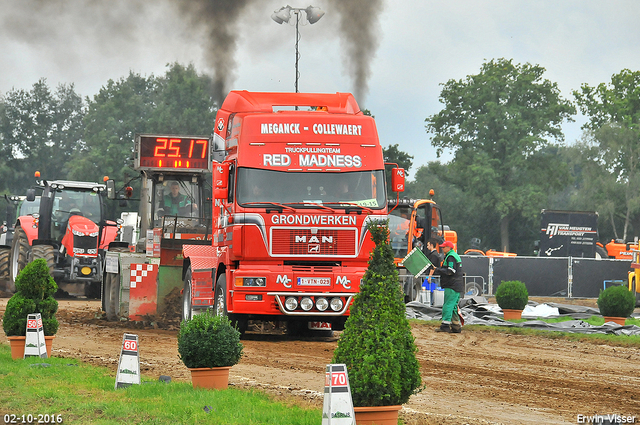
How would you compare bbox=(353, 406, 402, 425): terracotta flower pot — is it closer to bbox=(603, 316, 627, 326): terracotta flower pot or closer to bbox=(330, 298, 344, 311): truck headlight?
bbox=(330, 298, 344, 311): truck headlight

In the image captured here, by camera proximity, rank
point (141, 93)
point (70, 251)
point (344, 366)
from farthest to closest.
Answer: point (141, 93)
point (70, 251)
point (344, 366)

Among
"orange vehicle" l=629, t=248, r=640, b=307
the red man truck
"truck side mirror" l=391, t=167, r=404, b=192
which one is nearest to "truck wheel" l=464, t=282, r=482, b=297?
"orange vehicle" l=629, t=248, r=640, b=307

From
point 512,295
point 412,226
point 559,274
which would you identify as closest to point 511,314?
point 512,295

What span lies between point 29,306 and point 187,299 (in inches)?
178

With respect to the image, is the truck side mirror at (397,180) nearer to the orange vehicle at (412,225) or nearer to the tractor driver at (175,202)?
the tractor driver at (175,202)

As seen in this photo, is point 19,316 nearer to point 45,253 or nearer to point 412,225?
point 45,253

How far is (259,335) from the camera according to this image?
53.0ft

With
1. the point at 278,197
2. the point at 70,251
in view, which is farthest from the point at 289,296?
the point at 70,251

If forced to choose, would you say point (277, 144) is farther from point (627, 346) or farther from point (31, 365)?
point (627, 346)

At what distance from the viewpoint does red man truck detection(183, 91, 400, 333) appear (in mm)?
13523

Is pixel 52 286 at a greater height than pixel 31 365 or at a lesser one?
greater

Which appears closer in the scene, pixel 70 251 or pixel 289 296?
pixel 289 296

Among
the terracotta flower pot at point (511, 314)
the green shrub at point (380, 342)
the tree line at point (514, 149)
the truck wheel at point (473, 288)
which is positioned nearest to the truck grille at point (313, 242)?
the green shrub at point (380, 342)

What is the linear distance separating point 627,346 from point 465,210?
5562 cm
